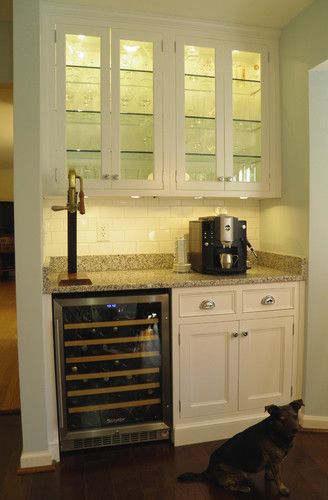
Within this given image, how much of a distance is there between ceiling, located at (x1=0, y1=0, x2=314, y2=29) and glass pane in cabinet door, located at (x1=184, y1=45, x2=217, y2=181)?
0.21 metres

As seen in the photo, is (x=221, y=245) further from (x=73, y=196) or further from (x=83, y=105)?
(x=83, y=105)

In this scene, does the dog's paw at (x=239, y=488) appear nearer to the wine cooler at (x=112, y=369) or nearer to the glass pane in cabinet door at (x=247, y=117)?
the wine cooler at (x=112, y=369)

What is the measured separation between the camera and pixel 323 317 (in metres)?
2.45

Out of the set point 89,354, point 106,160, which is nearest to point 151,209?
point 106,160

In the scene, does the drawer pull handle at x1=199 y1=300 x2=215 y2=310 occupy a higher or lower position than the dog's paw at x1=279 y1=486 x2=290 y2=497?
higher

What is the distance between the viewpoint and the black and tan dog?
1.82m

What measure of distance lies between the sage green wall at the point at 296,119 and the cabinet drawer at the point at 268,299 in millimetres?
281

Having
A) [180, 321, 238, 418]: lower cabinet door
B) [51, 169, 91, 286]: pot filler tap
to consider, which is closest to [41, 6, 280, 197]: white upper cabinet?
[51, 169, 91, 286]: pot filler tap

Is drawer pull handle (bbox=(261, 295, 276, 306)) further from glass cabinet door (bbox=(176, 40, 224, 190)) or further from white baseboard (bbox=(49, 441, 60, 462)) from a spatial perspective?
white baseboard (bbox=(49, 441, 60, 462))

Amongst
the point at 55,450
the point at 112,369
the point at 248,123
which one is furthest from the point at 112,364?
the point at 248,123

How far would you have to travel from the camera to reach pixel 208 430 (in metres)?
2.34

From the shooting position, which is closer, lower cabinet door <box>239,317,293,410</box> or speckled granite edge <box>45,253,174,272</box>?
lower cabinet door <box>239,317,293,410</box>

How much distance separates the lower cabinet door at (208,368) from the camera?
2.29 meters

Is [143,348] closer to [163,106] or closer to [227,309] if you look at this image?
[227,309]
